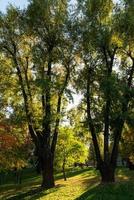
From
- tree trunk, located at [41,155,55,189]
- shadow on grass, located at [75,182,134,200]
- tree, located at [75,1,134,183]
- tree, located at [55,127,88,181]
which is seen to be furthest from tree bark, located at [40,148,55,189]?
tree, located at [55,127,88,181]

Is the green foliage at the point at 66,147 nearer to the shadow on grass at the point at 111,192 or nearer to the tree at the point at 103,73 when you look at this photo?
the tree at the point at 103,73

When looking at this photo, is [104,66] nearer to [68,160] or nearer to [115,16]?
[115,16]

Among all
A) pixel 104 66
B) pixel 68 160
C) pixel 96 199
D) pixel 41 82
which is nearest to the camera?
pixel 96 199

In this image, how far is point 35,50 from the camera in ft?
118

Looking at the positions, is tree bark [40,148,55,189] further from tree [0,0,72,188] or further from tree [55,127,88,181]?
tree [55,127,88,181]

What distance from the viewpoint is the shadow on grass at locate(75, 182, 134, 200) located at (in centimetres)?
2772

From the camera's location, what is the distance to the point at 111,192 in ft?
95.9

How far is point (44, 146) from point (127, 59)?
10.4m

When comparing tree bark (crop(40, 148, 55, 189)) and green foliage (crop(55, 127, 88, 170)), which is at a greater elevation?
green foliage (crop(55, 127, 88, 170))

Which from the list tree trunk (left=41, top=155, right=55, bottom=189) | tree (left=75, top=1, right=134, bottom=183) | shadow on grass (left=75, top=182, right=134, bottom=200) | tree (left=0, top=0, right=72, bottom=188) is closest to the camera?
shadow on grass (left=75, top=182, right=134, bottom=200)

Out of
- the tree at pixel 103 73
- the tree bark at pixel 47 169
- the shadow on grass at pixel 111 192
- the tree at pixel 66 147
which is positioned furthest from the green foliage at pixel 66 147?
the shadow on grass at pixel 111 192

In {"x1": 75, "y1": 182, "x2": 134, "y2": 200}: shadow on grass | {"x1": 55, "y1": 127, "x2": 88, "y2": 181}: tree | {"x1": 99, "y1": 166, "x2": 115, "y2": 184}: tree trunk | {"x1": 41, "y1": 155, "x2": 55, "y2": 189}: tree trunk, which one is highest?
{"x1": 55, "y1": 127, "x2": 88, "y2": 181}: tree

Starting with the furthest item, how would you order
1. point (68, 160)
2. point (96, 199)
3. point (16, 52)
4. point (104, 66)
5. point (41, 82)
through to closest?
point (68, 160) → point (16, 52) → point (104, 66) → point (41, 82) → point (96, 199)

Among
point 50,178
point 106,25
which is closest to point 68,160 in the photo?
point 50,178
